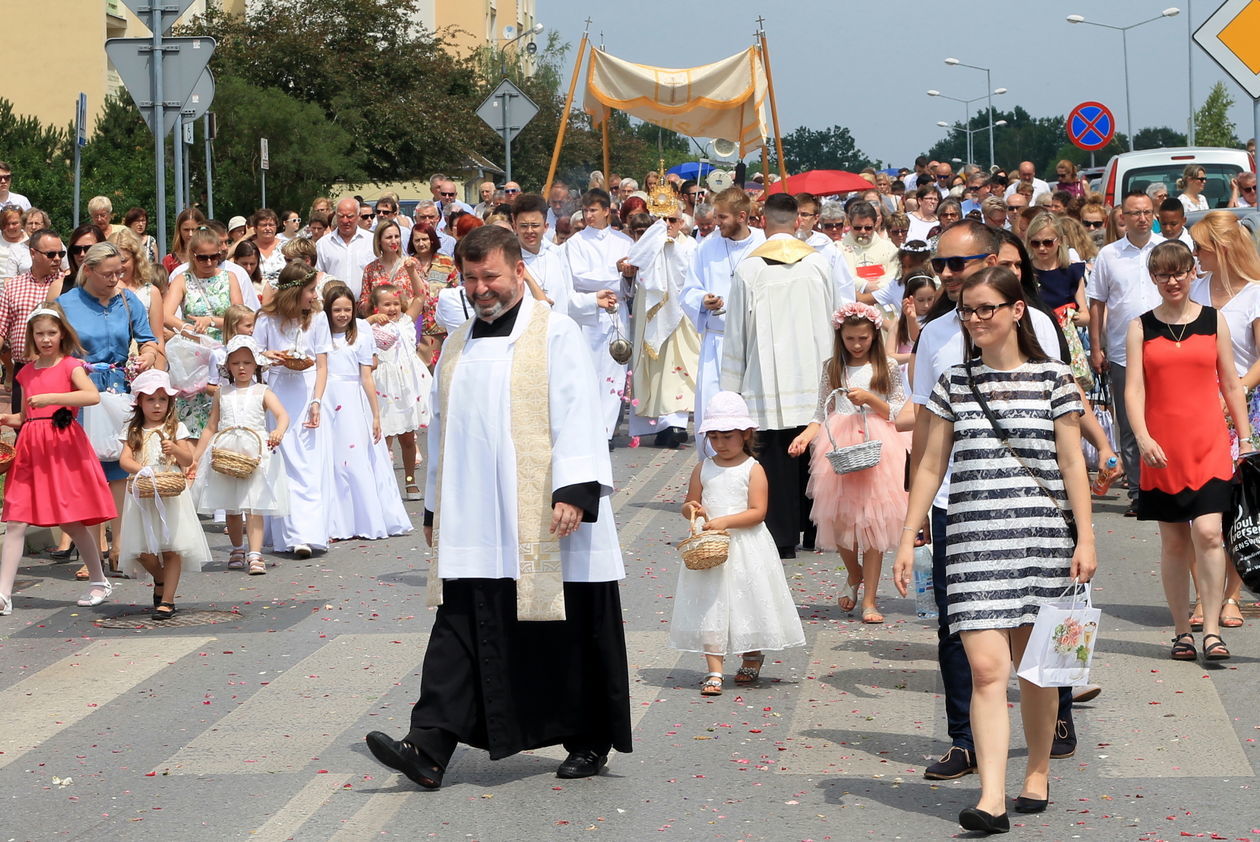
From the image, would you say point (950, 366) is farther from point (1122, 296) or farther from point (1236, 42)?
point (1122, 296)

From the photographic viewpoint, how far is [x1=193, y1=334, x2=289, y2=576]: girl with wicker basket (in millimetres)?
11711

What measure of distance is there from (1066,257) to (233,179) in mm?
28746

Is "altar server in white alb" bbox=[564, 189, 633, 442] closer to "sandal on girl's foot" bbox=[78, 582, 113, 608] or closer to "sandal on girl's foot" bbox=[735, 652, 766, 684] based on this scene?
"sandal on girl's foot" bbox=[78, 582, 113, 608]

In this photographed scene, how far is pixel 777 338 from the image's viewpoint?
1127 centimetres

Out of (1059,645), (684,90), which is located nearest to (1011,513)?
(1059,645)

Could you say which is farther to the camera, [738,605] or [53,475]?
[53,475]

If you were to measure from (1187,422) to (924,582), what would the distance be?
4.56 ft

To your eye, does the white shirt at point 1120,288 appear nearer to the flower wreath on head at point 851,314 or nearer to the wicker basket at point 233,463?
the flower wreath on head at point 851,314

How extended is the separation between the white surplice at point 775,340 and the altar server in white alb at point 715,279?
1.24 meters

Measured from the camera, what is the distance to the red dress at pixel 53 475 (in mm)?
10539

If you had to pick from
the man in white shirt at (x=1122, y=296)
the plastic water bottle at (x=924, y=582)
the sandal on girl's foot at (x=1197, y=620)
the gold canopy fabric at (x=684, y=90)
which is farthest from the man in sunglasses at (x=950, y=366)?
the gold canopy fabric at (x=684, y=90)

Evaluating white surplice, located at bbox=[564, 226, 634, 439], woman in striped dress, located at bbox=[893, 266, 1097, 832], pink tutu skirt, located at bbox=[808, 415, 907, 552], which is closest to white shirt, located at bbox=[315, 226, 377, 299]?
white surplice, located at bbox=[564, 226, 634, 439]

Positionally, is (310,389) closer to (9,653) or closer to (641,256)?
(9,653)

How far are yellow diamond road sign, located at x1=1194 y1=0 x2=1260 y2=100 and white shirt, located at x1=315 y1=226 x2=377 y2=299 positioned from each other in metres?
8.70
